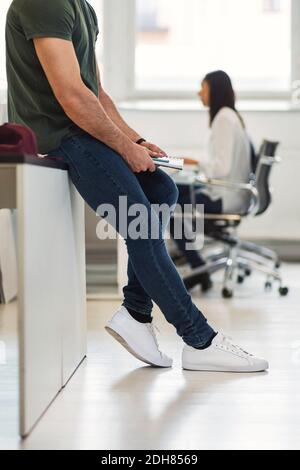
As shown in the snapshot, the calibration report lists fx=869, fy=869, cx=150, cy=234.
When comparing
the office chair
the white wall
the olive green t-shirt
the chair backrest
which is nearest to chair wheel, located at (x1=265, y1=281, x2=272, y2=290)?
the office chair

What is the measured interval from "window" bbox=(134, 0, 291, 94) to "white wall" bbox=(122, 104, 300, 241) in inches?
14.1

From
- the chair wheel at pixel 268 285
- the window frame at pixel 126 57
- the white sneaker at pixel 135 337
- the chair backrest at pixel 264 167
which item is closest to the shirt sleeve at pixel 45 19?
the white sneaker at pixel 135 337

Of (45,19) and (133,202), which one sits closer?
(45,19)

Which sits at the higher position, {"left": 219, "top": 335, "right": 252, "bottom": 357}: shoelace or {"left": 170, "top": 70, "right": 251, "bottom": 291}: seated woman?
{"left": 170, "top": 70, "right": 251, "bottom": 291}: seated woman

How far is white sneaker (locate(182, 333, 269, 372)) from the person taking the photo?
8.79 ft

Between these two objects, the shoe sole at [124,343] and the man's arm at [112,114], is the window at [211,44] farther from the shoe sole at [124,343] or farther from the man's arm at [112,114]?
the shoe sole at [124,343]

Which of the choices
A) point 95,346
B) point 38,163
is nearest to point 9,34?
point 38,163

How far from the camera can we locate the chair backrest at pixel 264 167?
4746 millimetres

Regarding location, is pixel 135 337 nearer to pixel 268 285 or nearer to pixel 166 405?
pixel 166 405

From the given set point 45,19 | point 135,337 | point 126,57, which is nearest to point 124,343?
point 135,337

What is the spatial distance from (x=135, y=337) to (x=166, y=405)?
0.44 meters

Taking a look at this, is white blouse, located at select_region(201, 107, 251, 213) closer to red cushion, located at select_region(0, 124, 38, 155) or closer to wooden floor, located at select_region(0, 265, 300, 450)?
wooden floor, located at select_region(0, 265, 300, 450)

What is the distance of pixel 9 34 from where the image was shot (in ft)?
8.10

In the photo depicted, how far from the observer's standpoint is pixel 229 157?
4641 millimetres
